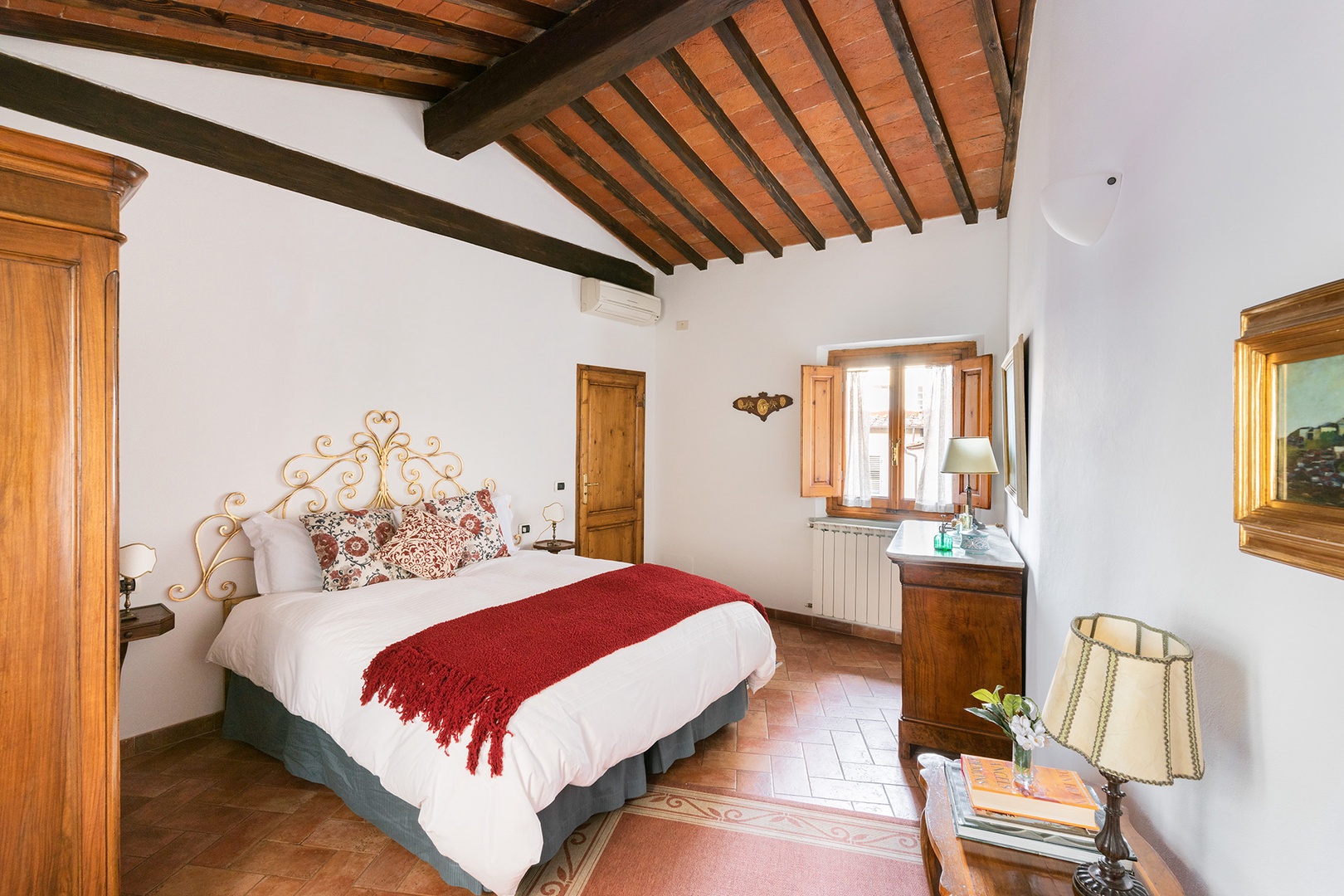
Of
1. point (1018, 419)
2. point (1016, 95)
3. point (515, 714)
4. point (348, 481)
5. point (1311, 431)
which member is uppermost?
point (1016, 95)

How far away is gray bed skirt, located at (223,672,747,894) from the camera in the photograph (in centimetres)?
214

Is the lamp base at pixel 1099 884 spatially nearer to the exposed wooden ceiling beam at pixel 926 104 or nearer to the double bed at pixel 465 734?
the double bed at pixel 465 734

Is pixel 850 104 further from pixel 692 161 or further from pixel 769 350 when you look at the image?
pixel 769 350

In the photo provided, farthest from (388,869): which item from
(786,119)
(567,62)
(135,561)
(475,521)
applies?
(786,119)

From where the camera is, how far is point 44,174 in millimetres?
1278

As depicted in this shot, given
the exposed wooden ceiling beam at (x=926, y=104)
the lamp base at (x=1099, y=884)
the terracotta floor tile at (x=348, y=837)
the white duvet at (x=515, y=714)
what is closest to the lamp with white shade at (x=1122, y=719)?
the lamp base at (x=1099, y=884)

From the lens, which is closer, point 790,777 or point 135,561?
point 135,561

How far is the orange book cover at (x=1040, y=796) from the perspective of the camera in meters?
1.31

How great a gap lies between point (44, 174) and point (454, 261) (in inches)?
119

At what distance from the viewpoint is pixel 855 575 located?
185 inches

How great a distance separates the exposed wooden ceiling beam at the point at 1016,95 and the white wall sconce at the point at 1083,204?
167 centimetres

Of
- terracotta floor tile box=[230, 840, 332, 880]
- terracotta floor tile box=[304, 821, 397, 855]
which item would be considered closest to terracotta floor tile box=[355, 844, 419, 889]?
terracotta floor tile box=[304, 821, 397, 855]

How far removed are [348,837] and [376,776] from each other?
0.32m

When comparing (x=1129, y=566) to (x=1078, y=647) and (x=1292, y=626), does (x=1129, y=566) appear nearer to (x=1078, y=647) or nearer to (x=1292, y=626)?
(x=1078, y=647)
